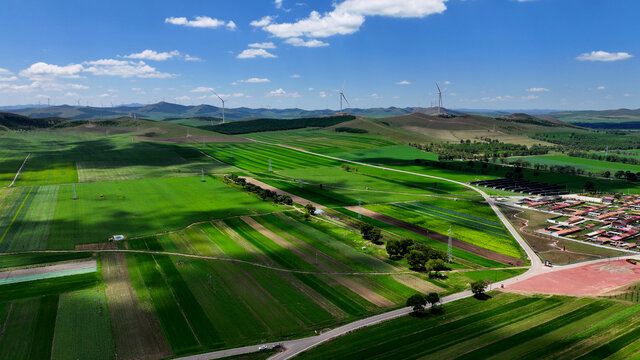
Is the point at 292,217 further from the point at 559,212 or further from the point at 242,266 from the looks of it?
the point at 559,212

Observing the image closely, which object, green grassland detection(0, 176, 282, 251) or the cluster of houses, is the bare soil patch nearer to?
the cluster of houses

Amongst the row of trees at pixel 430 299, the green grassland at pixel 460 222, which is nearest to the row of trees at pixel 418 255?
the row of trees at pixel 430 299

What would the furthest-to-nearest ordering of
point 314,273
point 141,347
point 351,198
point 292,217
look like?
point 351,198 → point 292,217 → point 314,273 → point 141,347

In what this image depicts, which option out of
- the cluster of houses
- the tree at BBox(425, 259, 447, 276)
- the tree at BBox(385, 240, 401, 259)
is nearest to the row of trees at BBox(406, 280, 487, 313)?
the tree at BBox(425, 259, 447, 276)

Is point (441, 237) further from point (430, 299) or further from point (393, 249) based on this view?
point (430, 299)

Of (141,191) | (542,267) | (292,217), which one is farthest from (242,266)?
(141,191)

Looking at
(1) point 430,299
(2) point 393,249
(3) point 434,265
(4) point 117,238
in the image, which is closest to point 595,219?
(3) point 434,265

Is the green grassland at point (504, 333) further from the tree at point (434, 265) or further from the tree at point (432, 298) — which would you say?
the tree at point (434, 265)
